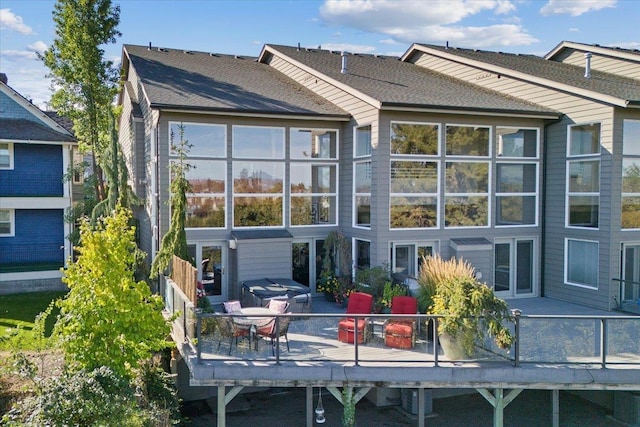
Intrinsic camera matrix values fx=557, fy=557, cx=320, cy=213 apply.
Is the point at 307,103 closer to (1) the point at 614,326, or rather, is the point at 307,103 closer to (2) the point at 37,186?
(1) the point at 614,326

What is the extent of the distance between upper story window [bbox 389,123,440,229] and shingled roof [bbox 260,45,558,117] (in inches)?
32.5

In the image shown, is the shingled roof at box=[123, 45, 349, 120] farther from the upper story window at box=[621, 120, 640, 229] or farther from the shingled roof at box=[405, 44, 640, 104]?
the upper story window at box=[621, 120, 640, 229]

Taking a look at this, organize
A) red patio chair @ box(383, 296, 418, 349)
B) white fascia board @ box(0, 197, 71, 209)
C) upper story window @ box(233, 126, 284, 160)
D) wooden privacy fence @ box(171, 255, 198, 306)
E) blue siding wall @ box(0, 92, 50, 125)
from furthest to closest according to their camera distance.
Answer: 1. blue siding wall @ box(0, 92, 50, 125)
2. white fascia board @ box(0, 197, 71, 209)
3. upper story window @ box(233, 126, 284, 160)
4. wooden privacy fence @ box(171, 255, 198, 306)
5. red patio chair @ box(383, 296, 418, 349)

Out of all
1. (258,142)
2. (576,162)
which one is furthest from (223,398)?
(576,162)

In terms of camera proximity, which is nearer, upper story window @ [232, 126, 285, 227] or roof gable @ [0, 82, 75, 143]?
upper story window @ [232, 126, 285, 227]

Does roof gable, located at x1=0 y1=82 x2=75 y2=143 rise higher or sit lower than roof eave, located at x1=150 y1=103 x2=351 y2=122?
higher

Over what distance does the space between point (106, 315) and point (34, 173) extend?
13865 millimetres

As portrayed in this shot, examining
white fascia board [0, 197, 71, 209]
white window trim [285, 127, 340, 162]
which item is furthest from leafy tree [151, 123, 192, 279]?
white fascia board [0, 197, 71, 209]

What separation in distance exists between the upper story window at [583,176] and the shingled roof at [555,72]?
1132mm

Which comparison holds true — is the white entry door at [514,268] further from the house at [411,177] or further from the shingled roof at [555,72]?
the shingled roof at [555,72]

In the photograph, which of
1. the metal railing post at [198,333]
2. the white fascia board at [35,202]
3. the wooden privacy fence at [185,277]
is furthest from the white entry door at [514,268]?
the white fascia board at [35,202]

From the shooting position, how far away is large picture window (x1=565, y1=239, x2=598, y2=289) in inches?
573

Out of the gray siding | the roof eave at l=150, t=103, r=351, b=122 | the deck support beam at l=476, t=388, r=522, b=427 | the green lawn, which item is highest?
the gray siding

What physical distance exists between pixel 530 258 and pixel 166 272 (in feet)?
33.7
